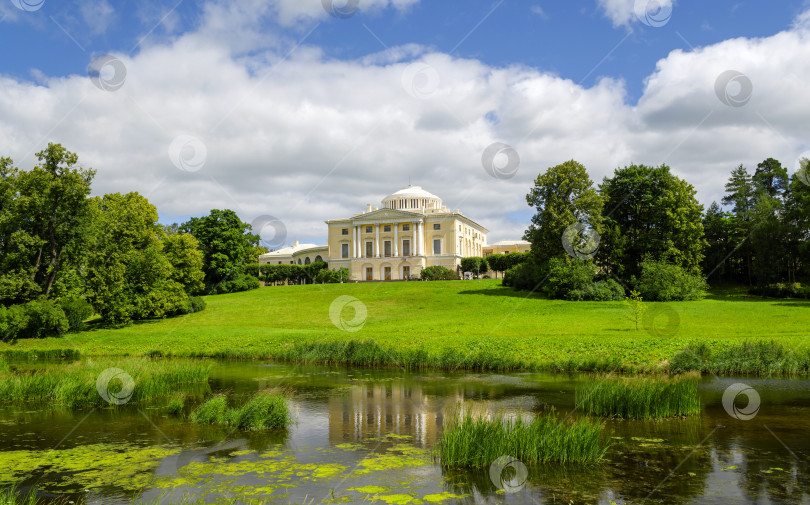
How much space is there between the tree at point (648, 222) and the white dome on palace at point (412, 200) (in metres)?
47.9

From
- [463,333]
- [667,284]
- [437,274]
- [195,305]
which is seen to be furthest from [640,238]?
[195,305]

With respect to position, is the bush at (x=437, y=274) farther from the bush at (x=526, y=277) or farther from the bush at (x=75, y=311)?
the bush at (x=75, y=311)

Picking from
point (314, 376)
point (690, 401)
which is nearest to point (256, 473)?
point (690, 401)

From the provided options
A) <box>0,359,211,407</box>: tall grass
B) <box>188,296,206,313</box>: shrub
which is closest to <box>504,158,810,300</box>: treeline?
<box>188,296,206,313</box>: shrub

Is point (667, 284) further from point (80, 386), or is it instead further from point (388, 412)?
point (80, 386)

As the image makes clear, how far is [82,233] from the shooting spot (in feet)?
111

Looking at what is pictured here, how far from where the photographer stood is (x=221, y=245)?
64.6m

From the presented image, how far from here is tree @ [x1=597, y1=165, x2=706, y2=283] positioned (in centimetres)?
4784

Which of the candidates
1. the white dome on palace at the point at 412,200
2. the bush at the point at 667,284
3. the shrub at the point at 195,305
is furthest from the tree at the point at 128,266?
the white dome on palace at the point at 412,200

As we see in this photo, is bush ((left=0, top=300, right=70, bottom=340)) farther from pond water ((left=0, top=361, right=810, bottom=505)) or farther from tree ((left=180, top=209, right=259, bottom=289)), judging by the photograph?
tree ((left=180, top=209, right=259, bottom=289))

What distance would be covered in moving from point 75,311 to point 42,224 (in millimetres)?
5375

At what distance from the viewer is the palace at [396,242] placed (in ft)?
284

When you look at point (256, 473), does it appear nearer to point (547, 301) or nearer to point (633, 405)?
point (633, 405)

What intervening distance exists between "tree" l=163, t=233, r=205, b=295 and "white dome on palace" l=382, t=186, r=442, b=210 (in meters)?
54.0
